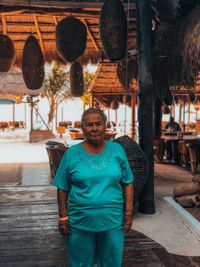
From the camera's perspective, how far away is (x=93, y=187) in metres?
2.17

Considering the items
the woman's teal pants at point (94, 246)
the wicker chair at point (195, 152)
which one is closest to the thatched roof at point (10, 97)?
the wicker chair at point (195, 152)

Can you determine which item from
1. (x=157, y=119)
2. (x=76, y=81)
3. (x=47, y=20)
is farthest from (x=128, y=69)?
(x=157, y=119)

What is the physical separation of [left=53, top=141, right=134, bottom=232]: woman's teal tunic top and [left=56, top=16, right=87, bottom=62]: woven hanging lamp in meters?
3.02

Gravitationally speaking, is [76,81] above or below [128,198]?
above

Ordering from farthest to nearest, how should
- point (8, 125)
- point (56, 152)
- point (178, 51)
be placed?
point (8, 125) < point (56, 152) < point (178, 51)

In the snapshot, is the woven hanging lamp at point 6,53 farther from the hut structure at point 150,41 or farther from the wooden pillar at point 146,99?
the wooden pillar at point 146,99

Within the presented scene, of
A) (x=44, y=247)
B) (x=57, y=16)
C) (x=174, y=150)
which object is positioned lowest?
(x=44, y=247)

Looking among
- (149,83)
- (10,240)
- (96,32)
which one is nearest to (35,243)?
(10,240)

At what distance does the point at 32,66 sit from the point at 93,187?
390 centimetres

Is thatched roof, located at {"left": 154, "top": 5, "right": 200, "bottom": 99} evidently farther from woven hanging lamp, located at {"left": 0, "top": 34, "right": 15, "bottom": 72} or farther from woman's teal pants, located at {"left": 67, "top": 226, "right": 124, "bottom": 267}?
woman's teal pants, located at {"left": 67, "top": 226, "right": 124, "bottom": 267}

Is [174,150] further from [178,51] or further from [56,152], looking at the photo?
[178,51]

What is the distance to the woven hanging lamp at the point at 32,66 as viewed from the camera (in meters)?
5.66

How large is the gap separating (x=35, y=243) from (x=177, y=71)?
284cm

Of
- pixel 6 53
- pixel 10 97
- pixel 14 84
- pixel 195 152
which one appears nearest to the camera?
pixel 6 53
